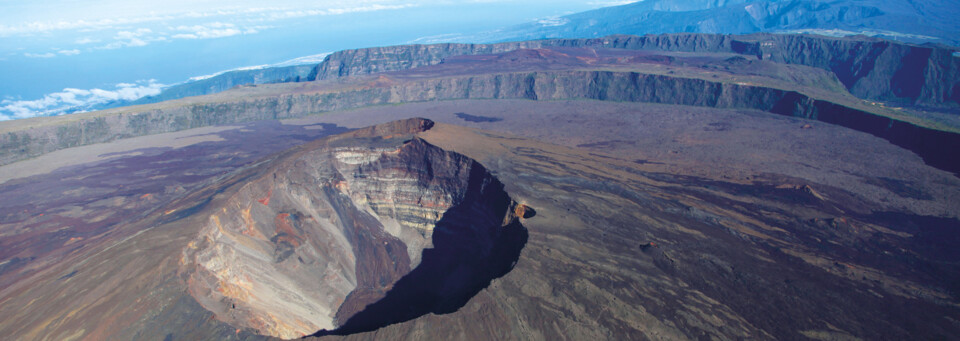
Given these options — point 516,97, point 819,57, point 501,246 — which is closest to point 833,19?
point 819,57

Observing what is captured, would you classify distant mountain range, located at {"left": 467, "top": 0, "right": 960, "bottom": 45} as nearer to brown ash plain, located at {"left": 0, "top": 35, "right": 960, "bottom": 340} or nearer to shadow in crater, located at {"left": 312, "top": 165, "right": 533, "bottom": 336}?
brown ash plain, located at {"left": 0, "top": 35, "right": 960, "bottom": 340}

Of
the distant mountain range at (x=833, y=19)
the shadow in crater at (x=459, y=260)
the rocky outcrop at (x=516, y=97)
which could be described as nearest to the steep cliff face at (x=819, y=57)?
the distant mountain range at (x=833, y=19)

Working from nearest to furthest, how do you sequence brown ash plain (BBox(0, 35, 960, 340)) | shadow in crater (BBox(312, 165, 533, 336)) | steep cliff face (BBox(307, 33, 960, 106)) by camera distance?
brown ash plain (BBox(0, 35, 960, 340)) → shadow in crater (BBox(312, 165, 533, 336)) → steep cliff face (BBox(307, 33, 960, 106))

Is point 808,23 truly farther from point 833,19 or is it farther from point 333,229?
point 333,229

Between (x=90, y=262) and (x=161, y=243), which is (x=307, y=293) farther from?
(x=90, y=262)

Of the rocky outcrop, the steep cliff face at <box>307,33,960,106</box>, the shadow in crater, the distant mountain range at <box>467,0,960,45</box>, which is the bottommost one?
the shadow in crater

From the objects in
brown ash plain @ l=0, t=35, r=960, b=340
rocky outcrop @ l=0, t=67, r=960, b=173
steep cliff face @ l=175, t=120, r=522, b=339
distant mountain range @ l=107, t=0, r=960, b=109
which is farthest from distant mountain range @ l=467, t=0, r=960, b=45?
steep cliff face @ l=175, t=120, r=522, b=339

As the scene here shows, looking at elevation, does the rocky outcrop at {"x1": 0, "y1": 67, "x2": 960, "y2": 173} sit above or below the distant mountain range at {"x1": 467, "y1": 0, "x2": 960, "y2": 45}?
below
